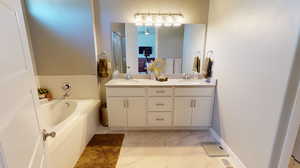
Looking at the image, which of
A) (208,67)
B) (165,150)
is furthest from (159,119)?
(208,67)

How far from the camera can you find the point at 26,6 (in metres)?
2.49

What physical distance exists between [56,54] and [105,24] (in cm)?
104

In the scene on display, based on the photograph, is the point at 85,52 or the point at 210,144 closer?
the point at 210,144

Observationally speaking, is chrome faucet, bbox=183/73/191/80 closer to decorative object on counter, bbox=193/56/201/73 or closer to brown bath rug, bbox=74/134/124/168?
decorative object on counter, bbox=193/56/201/73

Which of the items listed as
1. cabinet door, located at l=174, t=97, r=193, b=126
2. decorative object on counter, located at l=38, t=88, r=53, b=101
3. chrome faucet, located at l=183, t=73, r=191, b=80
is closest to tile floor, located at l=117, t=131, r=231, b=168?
cabinet door, located at l=174, t=97, r=193, b=126

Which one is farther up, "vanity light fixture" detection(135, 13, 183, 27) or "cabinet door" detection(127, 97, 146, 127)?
"vanity light fixture" detection(135, 13, 183, 27)

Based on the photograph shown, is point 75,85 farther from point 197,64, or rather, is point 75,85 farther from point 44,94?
point 197,64

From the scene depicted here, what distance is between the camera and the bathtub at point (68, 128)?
1.53 metres

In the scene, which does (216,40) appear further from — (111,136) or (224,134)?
(111,136)

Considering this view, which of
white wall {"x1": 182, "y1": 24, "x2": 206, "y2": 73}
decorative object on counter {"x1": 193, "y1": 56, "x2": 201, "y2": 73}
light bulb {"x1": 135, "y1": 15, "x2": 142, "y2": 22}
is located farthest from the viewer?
decorative object on counter {"x1": 193, "y1": 56, "x2": 201, "y2": 73}

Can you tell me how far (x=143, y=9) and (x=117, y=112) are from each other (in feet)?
6.18

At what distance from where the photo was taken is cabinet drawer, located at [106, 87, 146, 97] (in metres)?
2.46

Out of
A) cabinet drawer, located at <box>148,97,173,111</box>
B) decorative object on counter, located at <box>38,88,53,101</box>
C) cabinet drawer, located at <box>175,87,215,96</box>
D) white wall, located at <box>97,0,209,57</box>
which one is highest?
white wall, located at <box>97,0,209,57</box>

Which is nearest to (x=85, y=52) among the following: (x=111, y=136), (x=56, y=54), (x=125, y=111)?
(x=56, y=54)
